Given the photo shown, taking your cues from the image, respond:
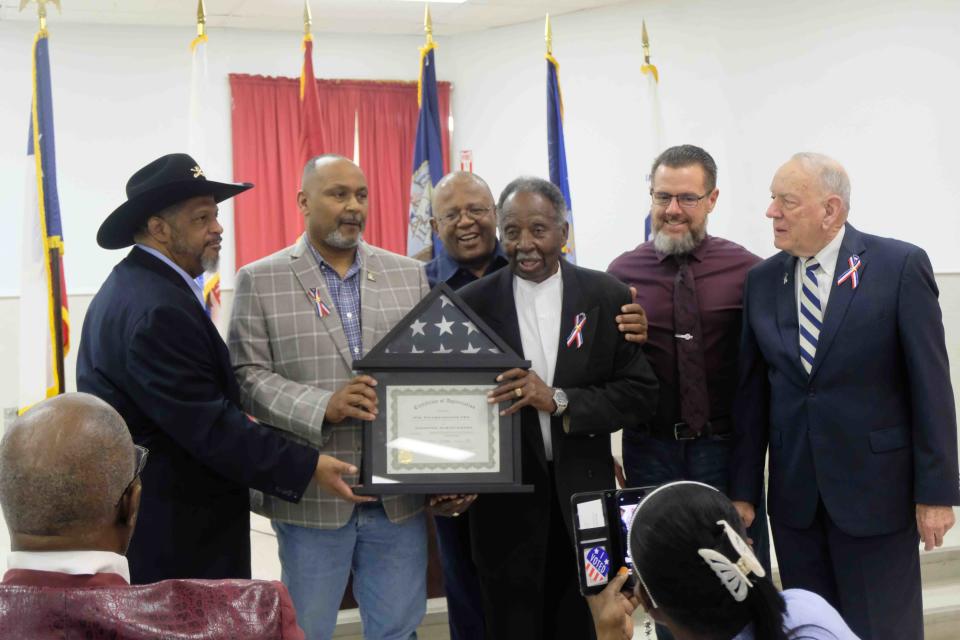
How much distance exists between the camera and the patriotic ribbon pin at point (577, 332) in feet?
9.16

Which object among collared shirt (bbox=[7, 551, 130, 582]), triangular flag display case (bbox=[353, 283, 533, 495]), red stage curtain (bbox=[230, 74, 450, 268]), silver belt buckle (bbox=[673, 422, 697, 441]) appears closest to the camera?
collared shirt (bbox=[7, 551, 130, 582])

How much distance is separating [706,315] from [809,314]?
1.14 feet

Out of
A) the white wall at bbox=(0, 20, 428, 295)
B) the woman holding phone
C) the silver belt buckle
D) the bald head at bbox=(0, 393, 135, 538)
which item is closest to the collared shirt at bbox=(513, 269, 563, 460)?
the silver belt buckle

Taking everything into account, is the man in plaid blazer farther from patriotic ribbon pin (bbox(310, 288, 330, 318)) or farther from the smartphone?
the smartphone

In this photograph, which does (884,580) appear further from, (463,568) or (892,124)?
(892,124)

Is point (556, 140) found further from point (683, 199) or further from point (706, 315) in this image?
point (706, 315)

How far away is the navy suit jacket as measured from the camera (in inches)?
106

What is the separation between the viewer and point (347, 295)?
2865 mm

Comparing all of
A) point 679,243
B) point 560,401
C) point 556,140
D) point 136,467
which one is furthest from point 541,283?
point 556,140

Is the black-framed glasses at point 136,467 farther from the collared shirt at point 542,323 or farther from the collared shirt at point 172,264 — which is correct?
the collared shirt at point 542,323

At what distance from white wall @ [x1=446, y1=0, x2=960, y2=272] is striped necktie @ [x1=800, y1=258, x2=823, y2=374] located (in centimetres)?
388

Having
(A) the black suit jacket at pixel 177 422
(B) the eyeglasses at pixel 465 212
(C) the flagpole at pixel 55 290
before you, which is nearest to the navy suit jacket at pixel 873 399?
(B) the eyeglasses at pixel 465 212

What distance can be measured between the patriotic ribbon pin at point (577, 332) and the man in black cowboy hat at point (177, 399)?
722 millimetres

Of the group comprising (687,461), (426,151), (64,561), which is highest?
(426,151)
